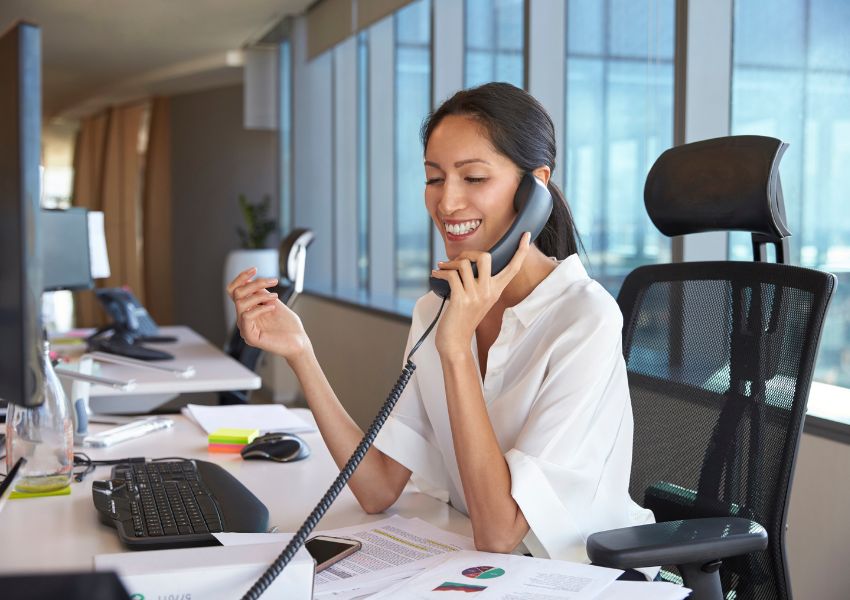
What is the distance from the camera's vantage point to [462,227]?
61.8 inches

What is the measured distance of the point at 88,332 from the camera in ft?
15.0

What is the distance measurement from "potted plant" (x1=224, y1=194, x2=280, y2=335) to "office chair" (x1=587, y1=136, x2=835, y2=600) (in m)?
5.77

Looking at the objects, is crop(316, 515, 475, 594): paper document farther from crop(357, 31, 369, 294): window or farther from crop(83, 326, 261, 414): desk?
crop(357, 31, 369, 294): window

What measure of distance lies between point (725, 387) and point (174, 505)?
0.90m

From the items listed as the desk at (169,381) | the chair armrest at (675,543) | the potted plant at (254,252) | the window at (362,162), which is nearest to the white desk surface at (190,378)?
the desk at (169,381)

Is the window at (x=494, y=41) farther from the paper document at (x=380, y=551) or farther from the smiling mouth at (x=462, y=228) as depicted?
the paper document at (x=380, y=551)

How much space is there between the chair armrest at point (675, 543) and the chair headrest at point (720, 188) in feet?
1.68

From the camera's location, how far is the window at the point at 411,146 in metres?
5.49

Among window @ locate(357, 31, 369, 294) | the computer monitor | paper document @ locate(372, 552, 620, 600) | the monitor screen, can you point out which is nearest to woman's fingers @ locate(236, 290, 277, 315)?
paper document @ locate(372, 552, 620, 600)

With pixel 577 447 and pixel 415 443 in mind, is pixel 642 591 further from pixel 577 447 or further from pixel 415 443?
pixel 415 443

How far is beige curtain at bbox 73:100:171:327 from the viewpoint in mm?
10961

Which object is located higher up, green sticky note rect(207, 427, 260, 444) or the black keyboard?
the black keyboard

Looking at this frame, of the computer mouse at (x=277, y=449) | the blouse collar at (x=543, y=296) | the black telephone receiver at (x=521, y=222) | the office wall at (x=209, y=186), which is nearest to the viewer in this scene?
the black telephone receiver at (x=521, y=222)

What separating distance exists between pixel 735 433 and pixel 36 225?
44.0 inches
